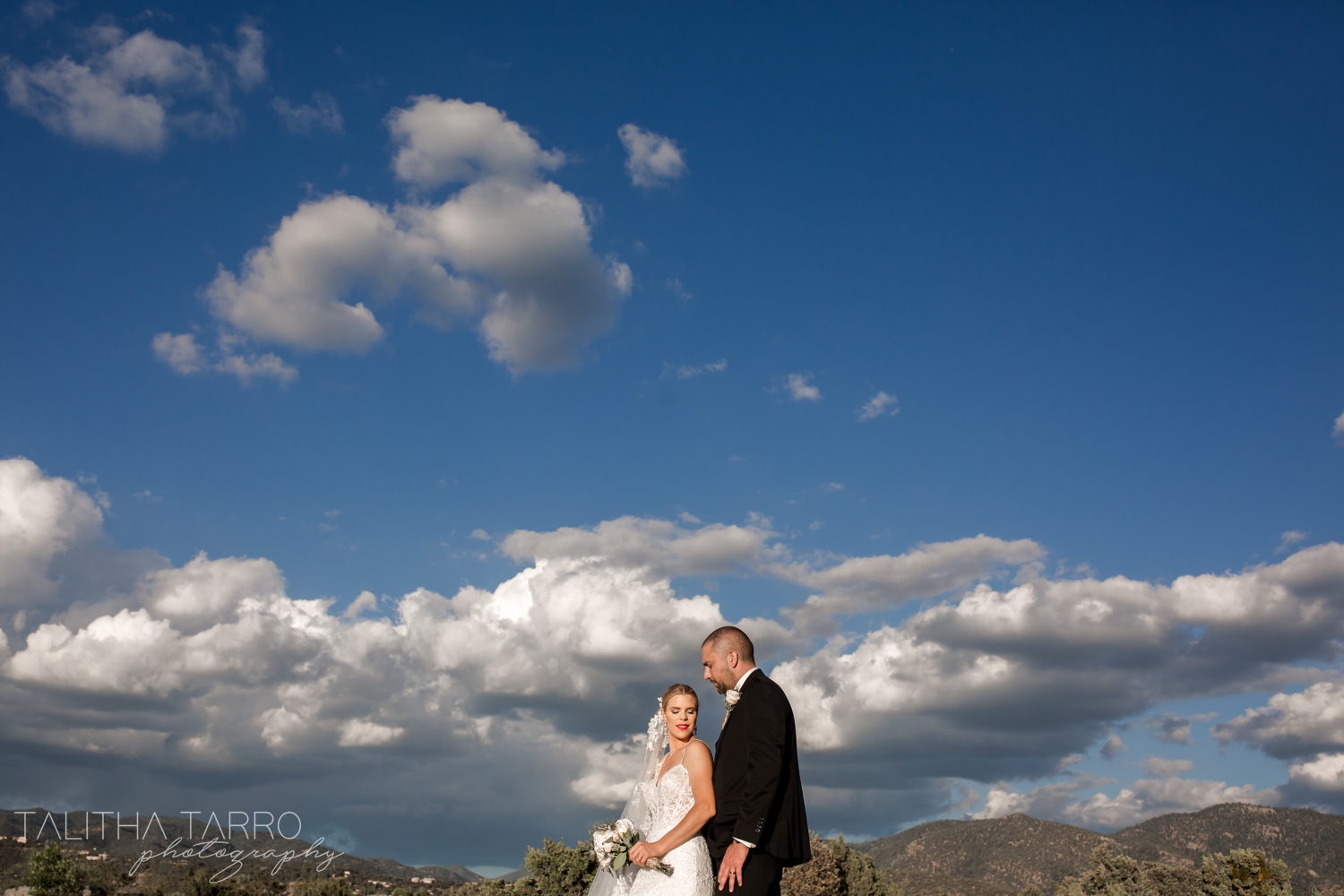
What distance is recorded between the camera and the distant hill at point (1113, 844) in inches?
3944

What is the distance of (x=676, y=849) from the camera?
7676 mm

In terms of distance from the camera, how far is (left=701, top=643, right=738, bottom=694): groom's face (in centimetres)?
738

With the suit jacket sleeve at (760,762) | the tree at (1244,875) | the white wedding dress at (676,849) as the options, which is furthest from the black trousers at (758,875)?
the tree at (1244,875)

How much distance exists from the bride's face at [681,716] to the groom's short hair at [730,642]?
2.04ft

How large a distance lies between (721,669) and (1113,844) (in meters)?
122

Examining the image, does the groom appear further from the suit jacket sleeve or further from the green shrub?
the green shrub

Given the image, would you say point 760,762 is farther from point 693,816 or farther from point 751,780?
point 693,816

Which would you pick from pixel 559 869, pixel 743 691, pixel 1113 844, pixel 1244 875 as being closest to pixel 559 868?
pixel 559 869

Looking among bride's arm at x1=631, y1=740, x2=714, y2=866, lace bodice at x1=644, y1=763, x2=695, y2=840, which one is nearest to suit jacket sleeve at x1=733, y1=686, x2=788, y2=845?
bride's arm at x1=631, y1=740, x2=714, y2=866

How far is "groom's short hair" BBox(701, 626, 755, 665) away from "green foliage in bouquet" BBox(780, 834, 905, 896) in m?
32.8

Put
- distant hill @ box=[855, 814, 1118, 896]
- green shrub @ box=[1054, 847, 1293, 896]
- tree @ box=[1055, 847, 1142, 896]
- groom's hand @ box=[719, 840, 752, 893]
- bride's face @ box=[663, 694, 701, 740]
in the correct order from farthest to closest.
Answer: distant hill @ box=[855, 814, 1118, 896], tree @ box=[1055, 847, 1142, 896], green shrub @ box=[1054, 847, 1293, 896], bride's face @ box=[663, 694, 701, 740], groom's hand @ box=[719, 840, 752, 893]

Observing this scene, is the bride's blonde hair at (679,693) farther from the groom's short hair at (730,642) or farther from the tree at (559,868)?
the tree at (559,868)

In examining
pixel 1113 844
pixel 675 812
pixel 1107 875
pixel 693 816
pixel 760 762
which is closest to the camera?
pixel 760 762

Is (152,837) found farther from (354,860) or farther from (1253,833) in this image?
(1253,833)
